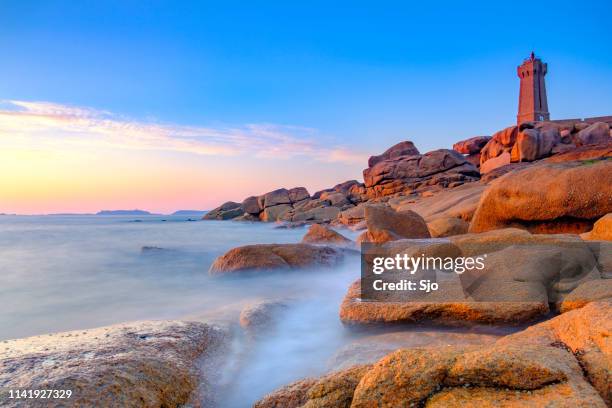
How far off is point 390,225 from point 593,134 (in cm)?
3063

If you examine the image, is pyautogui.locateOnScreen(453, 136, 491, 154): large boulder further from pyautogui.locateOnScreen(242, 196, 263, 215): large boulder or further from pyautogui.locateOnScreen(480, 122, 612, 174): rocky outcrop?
pyautogui.locateOnScreen(242, 196, 263, 215): large boulder

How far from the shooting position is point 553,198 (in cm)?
680

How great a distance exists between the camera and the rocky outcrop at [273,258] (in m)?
7.38

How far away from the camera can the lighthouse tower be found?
57.4m

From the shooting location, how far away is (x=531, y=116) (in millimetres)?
57250

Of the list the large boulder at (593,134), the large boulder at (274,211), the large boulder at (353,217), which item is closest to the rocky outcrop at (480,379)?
the large boulder at (353,217)

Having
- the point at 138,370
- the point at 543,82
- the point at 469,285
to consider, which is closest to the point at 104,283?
the point at 138,370

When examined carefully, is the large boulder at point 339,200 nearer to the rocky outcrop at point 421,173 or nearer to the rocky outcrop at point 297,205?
the rocky outcrop at point 297,205

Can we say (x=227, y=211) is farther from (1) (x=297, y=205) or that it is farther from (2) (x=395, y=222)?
(2) (x=395, y=222)

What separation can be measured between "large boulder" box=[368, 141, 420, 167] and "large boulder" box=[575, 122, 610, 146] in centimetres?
1284

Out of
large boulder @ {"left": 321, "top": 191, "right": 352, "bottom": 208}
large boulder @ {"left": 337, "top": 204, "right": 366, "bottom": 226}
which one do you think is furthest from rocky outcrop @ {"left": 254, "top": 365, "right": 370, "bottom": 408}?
large boulder @ {"left": 321, "top": 191, "right": 352, "bottom": 208}

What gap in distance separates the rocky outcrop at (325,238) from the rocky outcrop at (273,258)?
2.39 m

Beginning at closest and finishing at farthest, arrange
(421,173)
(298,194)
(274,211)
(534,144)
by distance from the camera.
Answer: (534,144)
(421,173)
(274,211)
(298,194)

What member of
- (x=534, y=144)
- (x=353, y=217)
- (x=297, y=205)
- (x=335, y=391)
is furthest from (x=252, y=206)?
(x=335, y=391)
